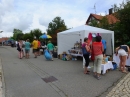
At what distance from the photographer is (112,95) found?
5.27 meters

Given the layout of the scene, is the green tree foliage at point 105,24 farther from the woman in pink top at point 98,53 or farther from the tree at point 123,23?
the woman in pink top at point 98,53

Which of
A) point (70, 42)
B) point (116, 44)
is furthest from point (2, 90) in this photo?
point (116, 44)

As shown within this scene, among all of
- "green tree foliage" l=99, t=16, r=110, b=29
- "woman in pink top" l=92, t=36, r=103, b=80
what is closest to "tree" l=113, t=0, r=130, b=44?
"green tree foliage" l=99, t=16, r=110, b=29

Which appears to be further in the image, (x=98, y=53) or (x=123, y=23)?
(x=123, y=23)

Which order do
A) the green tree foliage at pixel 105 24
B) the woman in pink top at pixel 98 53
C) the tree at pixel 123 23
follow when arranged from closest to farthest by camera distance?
the woman in pink top at pixel 98 53 < the tree at pixel 123 23 < the green tree foliage at pixel 105 24

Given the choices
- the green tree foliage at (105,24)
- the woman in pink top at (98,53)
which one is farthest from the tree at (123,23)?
the woman in pink top at (98,53)

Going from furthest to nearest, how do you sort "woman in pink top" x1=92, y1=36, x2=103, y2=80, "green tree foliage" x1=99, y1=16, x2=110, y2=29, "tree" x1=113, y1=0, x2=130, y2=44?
1. "green tree foliage" x1=99, y1=16, x2=110, y2=29
2. "tree" x1=113, y1=0, x2=130, y2=44
3. "woman in pink top" x1=92, y1=36, x2=103, y2=80

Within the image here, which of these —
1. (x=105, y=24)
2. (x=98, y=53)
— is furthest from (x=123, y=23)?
(x=98, y=53)

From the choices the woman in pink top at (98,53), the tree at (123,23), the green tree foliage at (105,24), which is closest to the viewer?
the woman in pink top at (98,53)

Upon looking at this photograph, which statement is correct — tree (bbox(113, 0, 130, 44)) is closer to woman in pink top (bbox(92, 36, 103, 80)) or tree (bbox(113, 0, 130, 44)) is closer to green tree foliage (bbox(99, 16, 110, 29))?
green tree foliage (bbox(99, 16, 110, 29))

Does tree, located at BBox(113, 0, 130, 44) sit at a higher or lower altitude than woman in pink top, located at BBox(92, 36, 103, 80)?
higher

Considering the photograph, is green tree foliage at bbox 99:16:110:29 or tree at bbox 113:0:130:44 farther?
green tree foliage at bbox 99:16:110:29

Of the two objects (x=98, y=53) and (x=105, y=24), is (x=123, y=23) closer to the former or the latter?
(x=105, y=24)

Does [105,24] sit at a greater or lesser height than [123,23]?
greater
